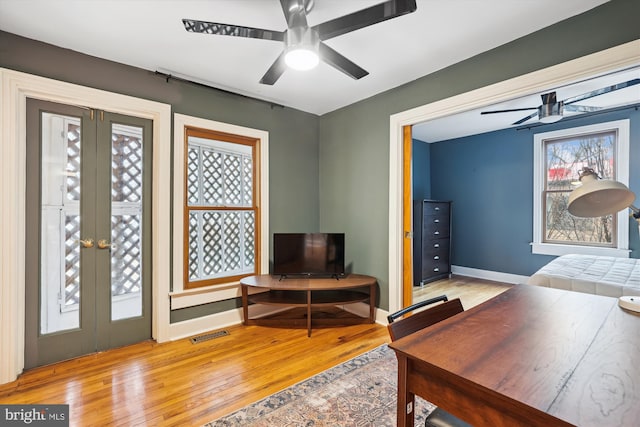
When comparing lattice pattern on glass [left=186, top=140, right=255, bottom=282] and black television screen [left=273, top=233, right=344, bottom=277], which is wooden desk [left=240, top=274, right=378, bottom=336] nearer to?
black television screen [left=273, top=233, right=344, bottom=277]

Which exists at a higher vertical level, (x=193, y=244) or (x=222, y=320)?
(x=193, y=244)

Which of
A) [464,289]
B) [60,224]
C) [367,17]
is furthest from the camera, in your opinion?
[464,289]

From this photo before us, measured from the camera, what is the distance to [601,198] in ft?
4.47

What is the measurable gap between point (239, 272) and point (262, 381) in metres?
1.42

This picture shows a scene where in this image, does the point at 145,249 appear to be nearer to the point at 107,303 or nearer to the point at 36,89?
the point at 107,303

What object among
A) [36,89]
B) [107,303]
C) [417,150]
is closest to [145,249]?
[107,303]

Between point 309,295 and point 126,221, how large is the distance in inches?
70.6

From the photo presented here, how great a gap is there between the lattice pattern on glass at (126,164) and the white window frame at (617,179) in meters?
5.36

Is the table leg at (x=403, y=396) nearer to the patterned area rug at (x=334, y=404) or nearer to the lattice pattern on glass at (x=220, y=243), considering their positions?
the patterned area rug at (x=334, y=404)

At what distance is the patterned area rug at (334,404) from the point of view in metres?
1.70

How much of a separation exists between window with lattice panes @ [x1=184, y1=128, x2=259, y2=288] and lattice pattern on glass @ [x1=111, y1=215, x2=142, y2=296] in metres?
0.40

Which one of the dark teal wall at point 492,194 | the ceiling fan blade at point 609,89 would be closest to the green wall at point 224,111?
the ceiling fan blade at point 609,89

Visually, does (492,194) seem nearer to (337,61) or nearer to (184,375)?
(337,61)

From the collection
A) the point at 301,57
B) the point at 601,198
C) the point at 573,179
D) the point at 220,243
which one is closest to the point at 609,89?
the point at 573,179
